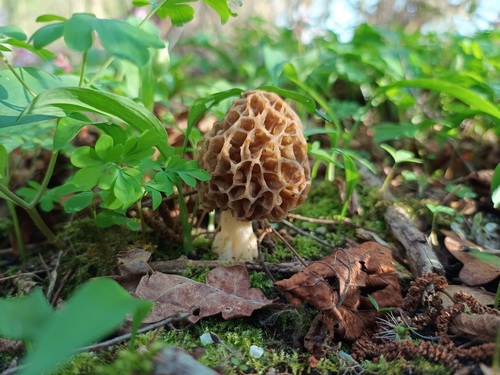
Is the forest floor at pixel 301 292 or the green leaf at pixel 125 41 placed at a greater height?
the green leaf at pixel 125 41

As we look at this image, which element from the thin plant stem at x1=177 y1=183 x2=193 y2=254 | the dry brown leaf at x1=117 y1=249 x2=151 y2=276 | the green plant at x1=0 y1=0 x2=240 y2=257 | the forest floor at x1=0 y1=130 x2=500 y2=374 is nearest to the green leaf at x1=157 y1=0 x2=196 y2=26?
the green plant at x1=0 y1=0 x2=240 y2=257

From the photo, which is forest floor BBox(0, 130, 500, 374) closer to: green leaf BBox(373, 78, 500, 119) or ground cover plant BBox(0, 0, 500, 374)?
ground cover plant BBox(0, 0, 500, 374)

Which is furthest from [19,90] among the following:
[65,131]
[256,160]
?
[256,160]

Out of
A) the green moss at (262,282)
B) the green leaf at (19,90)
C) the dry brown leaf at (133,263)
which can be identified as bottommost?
the green moss at (262,282)

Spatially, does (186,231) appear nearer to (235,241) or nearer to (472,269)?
(235,241)

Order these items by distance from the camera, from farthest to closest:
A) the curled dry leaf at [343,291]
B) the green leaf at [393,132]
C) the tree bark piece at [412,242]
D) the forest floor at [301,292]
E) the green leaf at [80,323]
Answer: the green leaf at [393,132]
the tree bark piece at [412,242]
the curled dry leaf at [343,291]
the forest floor at [301,292]
the green leaf at [80,323]

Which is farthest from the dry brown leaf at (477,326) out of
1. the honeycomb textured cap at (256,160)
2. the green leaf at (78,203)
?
the green leaf at (78,203)

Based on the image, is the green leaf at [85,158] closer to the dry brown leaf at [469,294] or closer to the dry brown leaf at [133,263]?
the dry brown leaf at [133,263]
